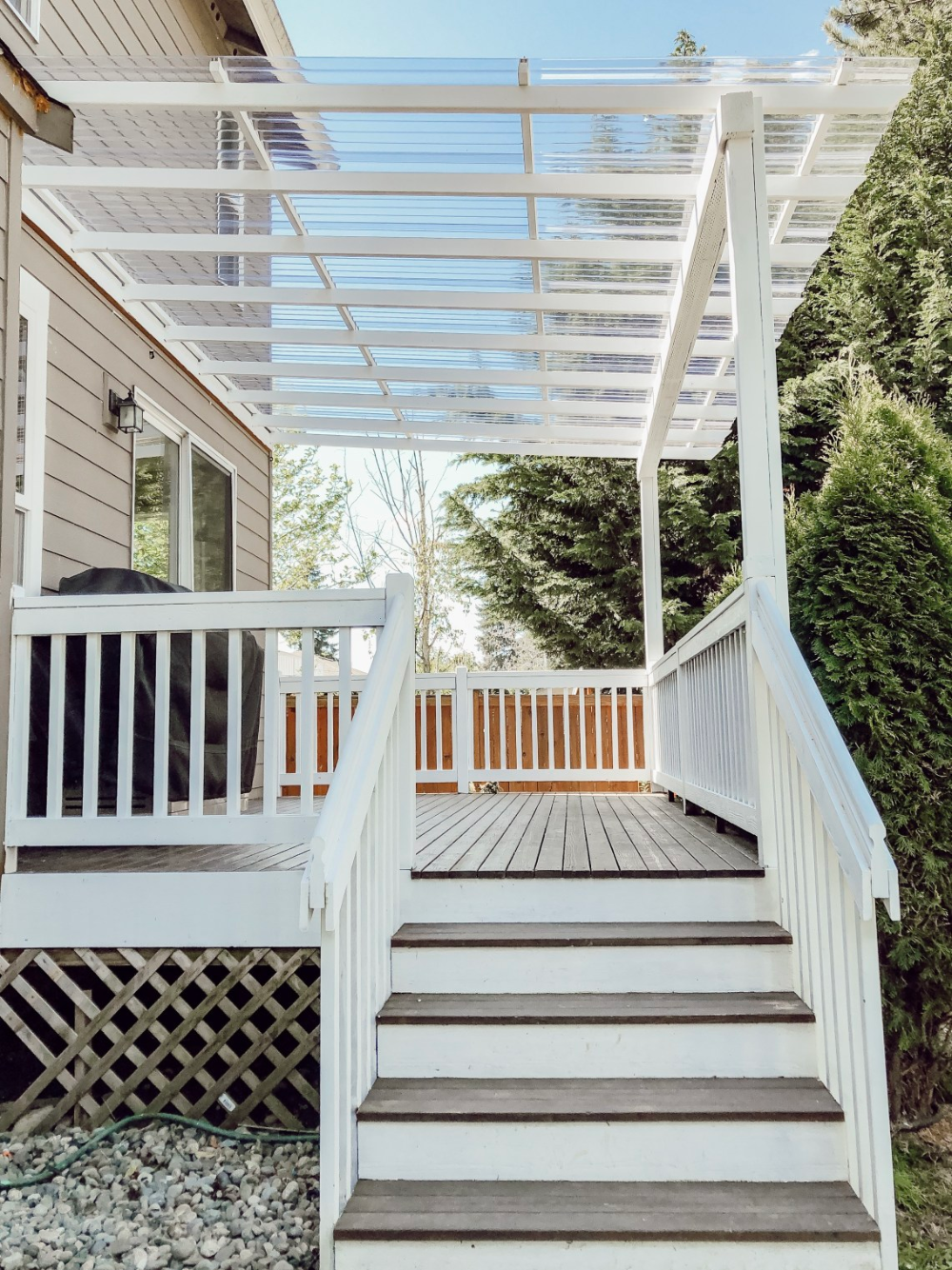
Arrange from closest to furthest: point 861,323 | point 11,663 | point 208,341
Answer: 1. point 11,663
2. point 208,341
3. point 861,323

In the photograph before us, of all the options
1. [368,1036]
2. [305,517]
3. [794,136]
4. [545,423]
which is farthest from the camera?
[305,517]

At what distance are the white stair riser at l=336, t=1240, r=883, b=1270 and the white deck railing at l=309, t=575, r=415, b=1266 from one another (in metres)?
0.12

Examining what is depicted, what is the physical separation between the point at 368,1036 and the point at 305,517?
1725cm

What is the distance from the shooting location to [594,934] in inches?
105

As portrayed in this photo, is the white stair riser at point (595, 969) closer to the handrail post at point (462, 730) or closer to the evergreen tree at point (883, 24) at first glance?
the handrail post at point (462, 730)

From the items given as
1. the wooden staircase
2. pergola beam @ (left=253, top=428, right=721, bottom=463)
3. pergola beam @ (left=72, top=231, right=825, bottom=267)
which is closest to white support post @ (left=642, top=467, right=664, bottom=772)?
pergola beam @ (left=253, top=428, right=721, bottom=463)

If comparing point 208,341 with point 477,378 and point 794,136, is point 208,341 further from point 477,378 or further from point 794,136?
point 794,136

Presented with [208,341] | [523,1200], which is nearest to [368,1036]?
[523,1200]

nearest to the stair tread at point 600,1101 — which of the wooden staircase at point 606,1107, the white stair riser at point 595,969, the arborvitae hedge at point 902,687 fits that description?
the wooden staircase at point 606,1107

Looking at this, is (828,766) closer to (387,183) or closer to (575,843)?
(575,843)

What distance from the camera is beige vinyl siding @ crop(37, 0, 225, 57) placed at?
3998mm

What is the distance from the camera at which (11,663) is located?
308 cm

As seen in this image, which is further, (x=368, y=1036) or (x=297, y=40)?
(x=297, y=40)

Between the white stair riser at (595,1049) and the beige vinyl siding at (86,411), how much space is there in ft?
8.64
